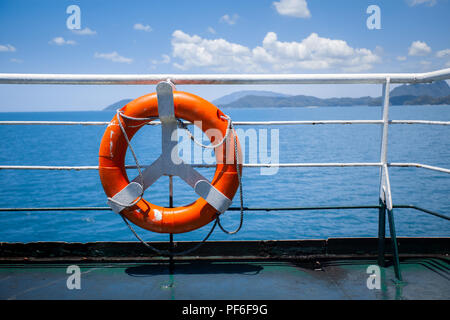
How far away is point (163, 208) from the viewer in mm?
1741

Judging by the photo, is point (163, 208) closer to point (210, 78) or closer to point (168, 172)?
point (168, 172)

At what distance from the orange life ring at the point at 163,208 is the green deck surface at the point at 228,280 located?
241mm

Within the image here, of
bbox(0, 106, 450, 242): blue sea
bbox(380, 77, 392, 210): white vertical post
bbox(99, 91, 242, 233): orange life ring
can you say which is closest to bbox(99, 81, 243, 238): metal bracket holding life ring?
bbox(99, 91, 242, 233): orange life ring

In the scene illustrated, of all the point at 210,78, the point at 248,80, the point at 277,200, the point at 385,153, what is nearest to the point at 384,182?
the point at 385,153

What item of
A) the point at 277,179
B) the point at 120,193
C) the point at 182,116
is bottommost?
the point at 277,179

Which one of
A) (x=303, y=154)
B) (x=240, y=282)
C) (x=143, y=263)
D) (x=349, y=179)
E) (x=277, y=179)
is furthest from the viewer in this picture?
(x=303, y=154)

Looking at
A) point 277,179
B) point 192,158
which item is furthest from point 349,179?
point 192,158

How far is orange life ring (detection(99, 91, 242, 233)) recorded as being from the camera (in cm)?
172

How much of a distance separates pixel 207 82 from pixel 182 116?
198mm

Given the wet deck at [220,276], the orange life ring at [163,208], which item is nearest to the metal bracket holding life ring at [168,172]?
the orange life ring at [163,208]

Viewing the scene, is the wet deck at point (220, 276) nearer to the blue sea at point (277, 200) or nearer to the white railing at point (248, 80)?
the white railing at point (248, 80)
